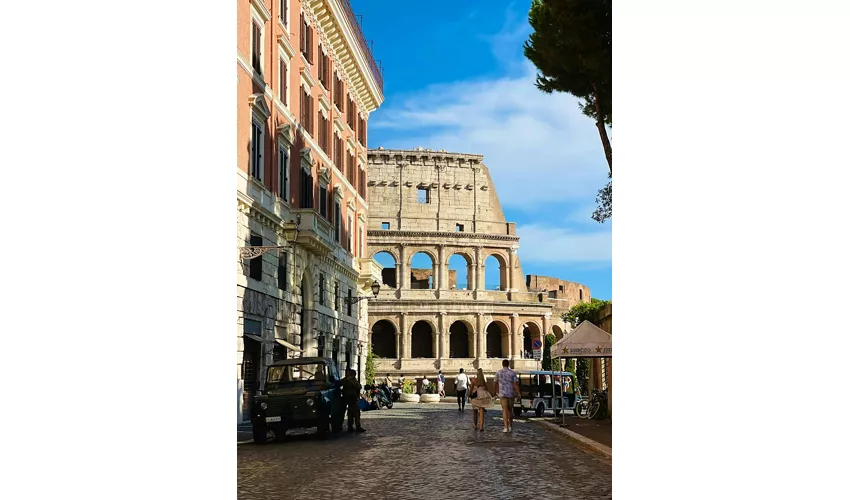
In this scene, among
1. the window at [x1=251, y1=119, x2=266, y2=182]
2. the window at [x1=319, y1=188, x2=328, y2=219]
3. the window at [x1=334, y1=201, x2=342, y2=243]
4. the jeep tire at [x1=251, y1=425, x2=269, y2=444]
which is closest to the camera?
the jeep tire at [x1=251, y1=425, x2=269, y2=444]

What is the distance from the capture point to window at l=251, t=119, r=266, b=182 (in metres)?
23.6

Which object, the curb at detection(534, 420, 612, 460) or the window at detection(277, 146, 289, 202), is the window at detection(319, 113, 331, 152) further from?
the curb at detection(534, 420, 612, 460)

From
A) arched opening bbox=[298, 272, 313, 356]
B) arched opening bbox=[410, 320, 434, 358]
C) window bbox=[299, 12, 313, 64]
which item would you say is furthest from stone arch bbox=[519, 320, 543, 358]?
window bbox=[299, 12, 313, 64]

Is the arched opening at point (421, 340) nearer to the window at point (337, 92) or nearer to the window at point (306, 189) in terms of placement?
the window at point (337, 92)

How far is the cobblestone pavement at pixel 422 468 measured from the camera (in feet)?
30.7

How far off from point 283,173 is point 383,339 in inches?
1373

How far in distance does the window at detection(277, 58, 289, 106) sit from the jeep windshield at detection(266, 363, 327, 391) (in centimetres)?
1057

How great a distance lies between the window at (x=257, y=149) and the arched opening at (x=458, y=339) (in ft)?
126

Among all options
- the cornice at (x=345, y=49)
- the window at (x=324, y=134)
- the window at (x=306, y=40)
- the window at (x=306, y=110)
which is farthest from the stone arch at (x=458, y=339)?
the window at (x=306, y=40)
